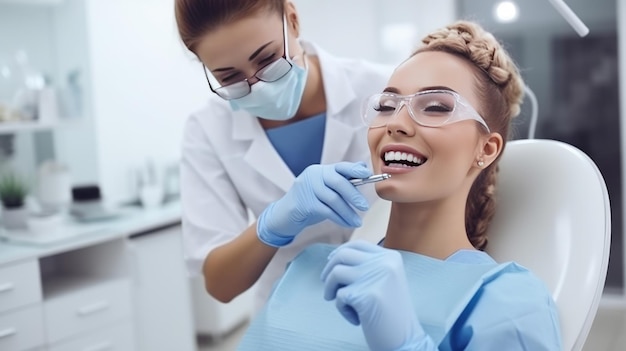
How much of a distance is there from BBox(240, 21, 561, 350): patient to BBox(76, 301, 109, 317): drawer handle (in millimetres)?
1468

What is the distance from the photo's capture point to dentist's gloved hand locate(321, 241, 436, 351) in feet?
2.69

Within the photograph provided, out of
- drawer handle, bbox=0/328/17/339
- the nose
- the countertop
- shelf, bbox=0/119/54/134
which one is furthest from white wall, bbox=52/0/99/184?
the nose

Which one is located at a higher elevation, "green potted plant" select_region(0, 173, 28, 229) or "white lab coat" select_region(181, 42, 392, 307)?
"white lab coat" select_region(181, 42, 392, 307)

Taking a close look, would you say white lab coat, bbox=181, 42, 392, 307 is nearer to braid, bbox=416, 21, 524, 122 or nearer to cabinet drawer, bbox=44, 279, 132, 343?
braid, bbox=416, 21, 524, 122

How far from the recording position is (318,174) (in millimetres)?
1118

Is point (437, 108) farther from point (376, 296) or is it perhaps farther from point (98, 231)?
point (98, 231)

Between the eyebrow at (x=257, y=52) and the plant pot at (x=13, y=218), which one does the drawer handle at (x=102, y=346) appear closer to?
the plant pot at (x=13, y=218)

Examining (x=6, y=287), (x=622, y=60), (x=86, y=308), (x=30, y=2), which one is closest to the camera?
(x=6, y=287)

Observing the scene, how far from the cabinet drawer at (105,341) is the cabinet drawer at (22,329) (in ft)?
0.28

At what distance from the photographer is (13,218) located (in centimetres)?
253

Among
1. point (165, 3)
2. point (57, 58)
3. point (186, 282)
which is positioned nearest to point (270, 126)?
point (186, 282)

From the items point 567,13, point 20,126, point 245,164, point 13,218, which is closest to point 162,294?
point 13,218

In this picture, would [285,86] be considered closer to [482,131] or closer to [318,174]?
[318,174]

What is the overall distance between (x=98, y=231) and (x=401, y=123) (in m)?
1.74
